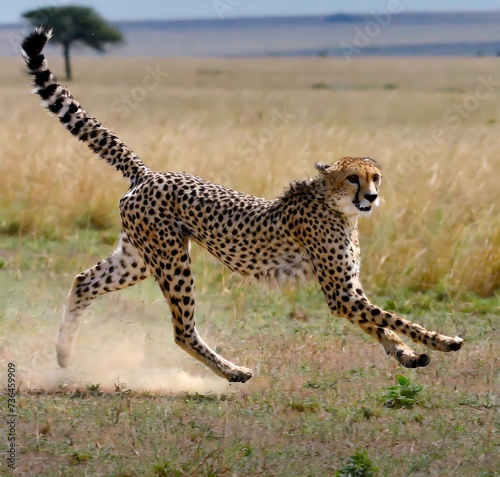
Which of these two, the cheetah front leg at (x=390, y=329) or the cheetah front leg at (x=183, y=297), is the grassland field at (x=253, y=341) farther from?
the cheetah front leg at (x=390, y=329)

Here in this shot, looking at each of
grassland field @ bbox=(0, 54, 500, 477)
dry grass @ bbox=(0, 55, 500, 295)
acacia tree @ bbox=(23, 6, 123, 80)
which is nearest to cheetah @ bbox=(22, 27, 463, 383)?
grassland field @ bbox=(0, 54, 500, 477)

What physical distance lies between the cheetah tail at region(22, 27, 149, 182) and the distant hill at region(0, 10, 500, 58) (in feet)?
272

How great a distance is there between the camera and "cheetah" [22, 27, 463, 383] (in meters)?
4.93

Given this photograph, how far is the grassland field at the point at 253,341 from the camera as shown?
4.25 meters

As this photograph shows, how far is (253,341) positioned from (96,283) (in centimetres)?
94

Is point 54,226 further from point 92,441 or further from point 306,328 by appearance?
point 92,441

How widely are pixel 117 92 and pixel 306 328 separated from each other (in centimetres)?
2590

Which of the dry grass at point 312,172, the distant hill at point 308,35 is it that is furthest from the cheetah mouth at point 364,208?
the distant hill at point 308,35

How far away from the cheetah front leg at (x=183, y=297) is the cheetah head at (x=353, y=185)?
71 centimetres

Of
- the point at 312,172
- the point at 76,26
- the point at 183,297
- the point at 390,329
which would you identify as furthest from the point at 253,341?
the point at 76,26

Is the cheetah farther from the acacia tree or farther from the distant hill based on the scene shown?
the distant hill

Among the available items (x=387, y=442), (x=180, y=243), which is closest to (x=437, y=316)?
(x=180, y=243)

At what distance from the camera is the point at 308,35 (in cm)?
12219

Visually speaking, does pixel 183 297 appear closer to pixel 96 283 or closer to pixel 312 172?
pixel 96 283
